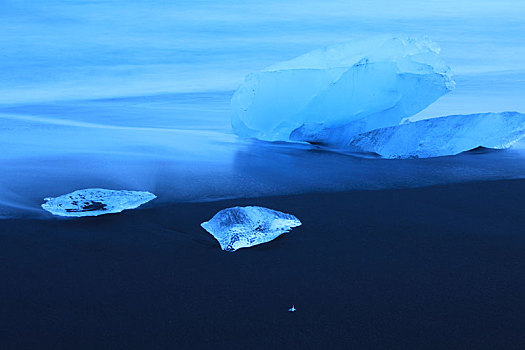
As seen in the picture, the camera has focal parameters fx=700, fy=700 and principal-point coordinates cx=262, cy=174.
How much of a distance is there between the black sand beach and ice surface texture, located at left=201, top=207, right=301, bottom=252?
0.04 meters

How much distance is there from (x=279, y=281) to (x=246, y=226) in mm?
388

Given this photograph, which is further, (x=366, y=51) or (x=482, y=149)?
(x=366, y=51)

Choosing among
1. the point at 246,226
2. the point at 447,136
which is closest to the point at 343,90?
the point at 447,136

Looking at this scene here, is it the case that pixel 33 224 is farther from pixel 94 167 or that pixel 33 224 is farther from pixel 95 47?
pixel 95 47

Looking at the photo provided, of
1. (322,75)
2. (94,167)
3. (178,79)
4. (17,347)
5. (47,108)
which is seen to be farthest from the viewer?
(178,79)

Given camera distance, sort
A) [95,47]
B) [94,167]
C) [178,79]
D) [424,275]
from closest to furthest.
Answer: [424,275] < [94,167] < [178,79] < [95,47]

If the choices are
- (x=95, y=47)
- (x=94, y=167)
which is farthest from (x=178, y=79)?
(x=94, y=167)

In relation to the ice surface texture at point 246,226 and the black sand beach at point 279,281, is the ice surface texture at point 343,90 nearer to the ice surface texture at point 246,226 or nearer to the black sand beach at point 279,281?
the black sand beach at point 279,281

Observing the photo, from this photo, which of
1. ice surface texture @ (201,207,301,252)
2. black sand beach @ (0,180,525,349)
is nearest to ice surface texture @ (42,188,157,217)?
black sand beach @ (0,180,525,349)

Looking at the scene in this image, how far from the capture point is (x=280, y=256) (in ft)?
6.93

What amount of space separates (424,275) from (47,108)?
438 centimetres

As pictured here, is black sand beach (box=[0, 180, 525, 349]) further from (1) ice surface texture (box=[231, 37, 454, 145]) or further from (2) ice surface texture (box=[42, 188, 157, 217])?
(1) ice surface texture (box=[231, 37, 454, 145])

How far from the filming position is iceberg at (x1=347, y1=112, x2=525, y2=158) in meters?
3.54

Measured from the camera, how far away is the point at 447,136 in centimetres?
359
